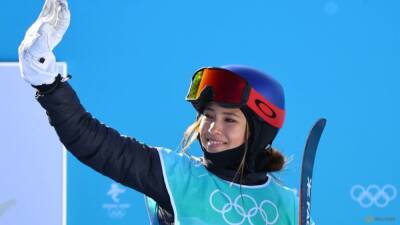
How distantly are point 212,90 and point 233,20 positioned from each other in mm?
1412

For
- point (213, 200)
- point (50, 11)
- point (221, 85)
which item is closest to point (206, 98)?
point (221, 85)

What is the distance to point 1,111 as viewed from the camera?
3.25 m

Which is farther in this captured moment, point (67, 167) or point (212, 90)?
point (67, 167)

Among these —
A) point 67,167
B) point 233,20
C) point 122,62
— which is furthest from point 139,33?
point 67,167

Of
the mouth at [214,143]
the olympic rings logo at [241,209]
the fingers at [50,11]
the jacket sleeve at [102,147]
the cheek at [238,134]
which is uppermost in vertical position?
the fingers at [50,11]

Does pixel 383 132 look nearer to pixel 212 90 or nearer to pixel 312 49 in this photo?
pixel 312 49

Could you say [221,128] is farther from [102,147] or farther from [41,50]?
[41,50]

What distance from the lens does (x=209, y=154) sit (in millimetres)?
2012

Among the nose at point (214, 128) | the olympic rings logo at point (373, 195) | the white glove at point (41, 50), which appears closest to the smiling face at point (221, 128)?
Answer: the nose at point (214, 128)

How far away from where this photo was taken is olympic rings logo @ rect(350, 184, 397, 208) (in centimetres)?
339

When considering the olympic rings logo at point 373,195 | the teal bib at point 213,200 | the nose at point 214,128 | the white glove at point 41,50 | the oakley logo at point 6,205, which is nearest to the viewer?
the white glove at point 41,50

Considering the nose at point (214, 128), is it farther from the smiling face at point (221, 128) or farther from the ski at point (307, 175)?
the ski at point (307, 175)

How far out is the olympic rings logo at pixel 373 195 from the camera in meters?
3.39

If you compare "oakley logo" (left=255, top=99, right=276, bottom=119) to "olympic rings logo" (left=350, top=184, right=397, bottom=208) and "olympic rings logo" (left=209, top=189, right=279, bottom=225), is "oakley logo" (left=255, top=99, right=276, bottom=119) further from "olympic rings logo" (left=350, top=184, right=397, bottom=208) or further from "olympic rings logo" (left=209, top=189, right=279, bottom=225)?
"olympic rings logo" (left=350, top=184, right=397, bottom=208)
